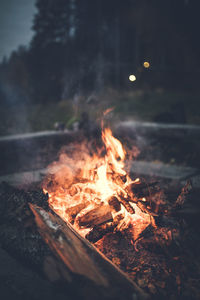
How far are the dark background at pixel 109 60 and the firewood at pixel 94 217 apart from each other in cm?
843

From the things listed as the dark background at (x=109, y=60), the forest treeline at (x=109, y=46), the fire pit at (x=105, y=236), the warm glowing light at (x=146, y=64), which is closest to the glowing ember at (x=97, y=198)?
the fire pit at (x=105, y=236)

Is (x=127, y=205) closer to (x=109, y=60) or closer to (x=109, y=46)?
(x=109, y=60)

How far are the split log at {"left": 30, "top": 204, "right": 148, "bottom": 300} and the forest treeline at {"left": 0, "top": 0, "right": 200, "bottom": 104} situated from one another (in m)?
15.7

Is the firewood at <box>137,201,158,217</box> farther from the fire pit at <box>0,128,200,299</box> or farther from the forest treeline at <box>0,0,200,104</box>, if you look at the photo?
the forest treeline at <box>0,0,200,104</box>

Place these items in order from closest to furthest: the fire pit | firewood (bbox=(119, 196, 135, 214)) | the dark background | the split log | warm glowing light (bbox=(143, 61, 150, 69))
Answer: the split log < the fire pit < firewood (bbox=(119, 196, 135, 214)) < the dark background < warm glowing light (bbox=(143, 61, 150, 69))

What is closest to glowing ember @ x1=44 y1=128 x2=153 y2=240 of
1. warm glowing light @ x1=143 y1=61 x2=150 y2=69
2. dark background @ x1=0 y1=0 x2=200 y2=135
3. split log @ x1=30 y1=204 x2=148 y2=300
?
split log @ x1=30 y1=204 x2=148 y2=300

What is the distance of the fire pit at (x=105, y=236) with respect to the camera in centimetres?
Answer: 175

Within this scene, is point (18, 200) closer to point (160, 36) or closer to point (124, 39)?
point (160, 36)

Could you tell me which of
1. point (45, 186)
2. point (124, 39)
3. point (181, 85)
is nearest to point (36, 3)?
point (124, 39)

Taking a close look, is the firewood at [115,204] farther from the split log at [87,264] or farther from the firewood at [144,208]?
the split log at [87,264]

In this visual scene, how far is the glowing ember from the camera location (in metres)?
2.54

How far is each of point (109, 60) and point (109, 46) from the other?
5.76 feet

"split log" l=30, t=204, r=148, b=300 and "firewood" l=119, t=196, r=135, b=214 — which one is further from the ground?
"firewood" l=119, t=196, r=135, b=214

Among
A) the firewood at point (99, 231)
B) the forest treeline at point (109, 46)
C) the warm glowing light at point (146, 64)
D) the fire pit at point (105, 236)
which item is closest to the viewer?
the fire pit at point (105, 236)
